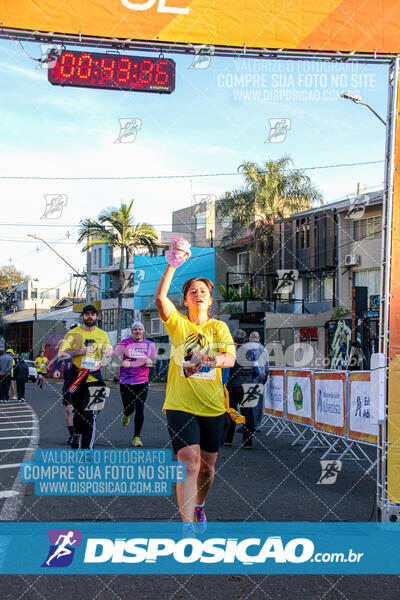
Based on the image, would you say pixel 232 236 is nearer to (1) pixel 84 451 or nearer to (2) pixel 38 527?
(1) pixel 84 451

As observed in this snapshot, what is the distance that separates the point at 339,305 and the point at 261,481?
1023 inches

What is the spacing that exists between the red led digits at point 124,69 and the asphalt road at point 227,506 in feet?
13.1

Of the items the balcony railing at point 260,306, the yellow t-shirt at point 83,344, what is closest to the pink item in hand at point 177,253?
the yellow t-shirt at point 83,344

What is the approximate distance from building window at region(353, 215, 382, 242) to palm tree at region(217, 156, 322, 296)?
278 centimetres

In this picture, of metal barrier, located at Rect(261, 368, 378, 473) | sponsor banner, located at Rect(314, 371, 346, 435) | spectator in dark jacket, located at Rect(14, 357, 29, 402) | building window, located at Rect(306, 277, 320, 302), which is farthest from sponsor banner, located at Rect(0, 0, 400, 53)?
building window, located at Rect(306, 277, 320, 302)

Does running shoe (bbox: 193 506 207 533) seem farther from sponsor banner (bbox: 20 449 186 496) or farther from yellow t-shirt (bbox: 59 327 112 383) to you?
yellow t-shirt (bbox: 59 327 112 383)

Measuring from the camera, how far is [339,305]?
33.1 meters

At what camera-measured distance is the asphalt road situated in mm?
4156

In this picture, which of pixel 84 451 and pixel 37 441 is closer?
pixel 84 451

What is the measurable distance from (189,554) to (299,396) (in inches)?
272

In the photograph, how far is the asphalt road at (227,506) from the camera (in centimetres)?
416

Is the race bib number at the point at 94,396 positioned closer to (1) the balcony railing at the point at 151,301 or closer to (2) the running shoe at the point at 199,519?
(2) the running shoe at the point at 199,519

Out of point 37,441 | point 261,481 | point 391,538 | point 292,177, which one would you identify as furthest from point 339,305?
point 391,538

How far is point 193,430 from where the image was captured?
197 inches
